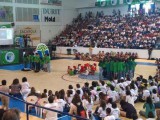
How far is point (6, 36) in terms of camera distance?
87.6 feet

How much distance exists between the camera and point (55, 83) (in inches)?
555

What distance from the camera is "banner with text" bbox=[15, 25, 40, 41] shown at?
30.3m

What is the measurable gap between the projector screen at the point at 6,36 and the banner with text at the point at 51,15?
7311mm

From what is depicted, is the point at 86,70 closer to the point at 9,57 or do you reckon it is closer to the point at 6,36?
the point at 9,57

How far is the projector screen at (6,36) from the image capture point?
26312 mm

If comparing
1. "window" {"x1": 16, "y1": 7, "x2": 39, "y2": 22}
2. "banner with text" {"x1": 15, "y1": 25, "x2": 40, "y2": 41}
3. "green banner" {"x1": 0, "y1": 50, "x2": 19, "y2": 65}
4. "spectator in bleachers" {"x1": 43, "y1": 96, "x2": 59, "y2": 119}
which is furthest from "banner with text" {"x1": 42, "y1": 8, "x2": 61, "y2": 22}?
"spectator in bleachers" {"x1": 43, "y1": 96, "x2": 59, "y2": 119}

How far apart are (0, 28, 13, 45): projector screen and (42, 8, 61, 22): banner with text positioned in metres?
7.31

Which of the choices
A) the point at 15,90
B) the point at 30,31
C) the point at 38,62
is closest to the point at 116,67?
the point at 15,90

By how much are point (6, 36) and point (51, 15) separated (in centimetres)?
946

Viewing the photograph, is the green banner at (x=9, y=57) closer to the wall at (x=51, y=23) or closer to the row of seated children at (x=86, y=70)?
the row of seated children at (x=86, y=70)

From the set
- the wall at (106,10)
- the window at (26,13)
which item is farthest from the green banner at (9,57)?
the wall at (106,10)

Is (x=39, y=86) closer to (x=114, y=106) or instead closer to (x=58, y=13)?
(x=114, y=106)

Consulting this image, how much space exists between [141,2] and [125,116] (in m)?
23.6

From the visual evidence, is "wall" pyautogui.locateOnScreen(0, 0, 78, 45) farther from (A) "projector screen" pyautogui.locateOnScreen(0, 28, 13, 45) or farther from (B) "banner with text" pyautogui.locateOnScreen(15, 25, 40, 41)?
(A) "projector screen" pyautogui.locateOnScreen(0, 28, 13, 45)
